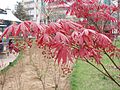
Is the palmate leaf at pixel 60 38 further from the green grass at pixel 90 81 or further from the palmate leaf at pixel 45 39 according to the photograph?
the green grass at pixel 90 81

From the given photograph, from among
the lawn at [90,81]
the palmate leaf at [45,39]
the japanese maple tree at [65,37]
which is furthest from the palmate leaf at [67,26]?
the lawn at [90,81]

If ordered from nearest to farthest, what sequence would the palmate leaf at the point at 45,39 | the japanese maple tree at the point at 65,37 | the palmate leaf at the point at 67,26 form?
the japanese maple tree at the point at 65,37 → the palmate leaf at the point at 45,39 → the palmate leaf at the point at 67,26

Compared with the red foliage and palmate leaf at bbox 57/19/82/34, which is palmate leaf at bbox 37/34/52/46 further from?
palmate leaf at bbox 57/19/82/34

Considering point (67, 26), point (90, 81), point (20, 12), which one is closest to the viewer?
point (67, 26)

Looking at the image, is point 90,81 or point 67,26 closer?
point 67,26

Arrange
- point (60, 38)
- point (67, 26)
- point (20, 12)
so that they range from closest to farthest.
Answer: point (60, 38), point (67, 26), point (20, 12)

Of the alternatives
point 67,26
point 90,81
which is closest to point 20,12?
point 90,81

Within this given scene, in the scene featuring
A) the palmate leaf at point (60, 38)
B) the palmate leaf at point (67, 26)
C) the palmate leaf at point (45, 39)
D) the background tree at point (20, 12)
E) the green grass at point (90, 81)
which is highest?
the palmate leaf at point (67, 26)

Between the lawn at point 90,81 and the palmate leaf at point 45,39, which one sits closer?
the palmate leaf at point 45,39

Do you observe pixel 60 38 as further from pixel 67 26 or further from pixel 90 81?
pixel 90 81

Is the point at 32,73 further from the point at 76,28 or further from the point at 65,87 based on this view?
the point at 76,28

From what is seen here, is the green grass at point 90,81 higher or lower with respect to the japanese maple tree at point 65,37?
lower

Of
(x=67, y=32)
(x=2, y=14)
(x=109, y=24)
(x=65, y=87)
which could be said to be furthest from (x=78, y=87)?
(x=2, y=14)

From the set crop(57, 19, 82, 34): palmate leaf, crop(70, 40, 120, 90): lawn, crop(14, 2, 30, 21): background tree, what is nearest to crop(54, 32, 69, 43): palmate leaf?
crop(57, 19, 82, 34): palmate leaf
